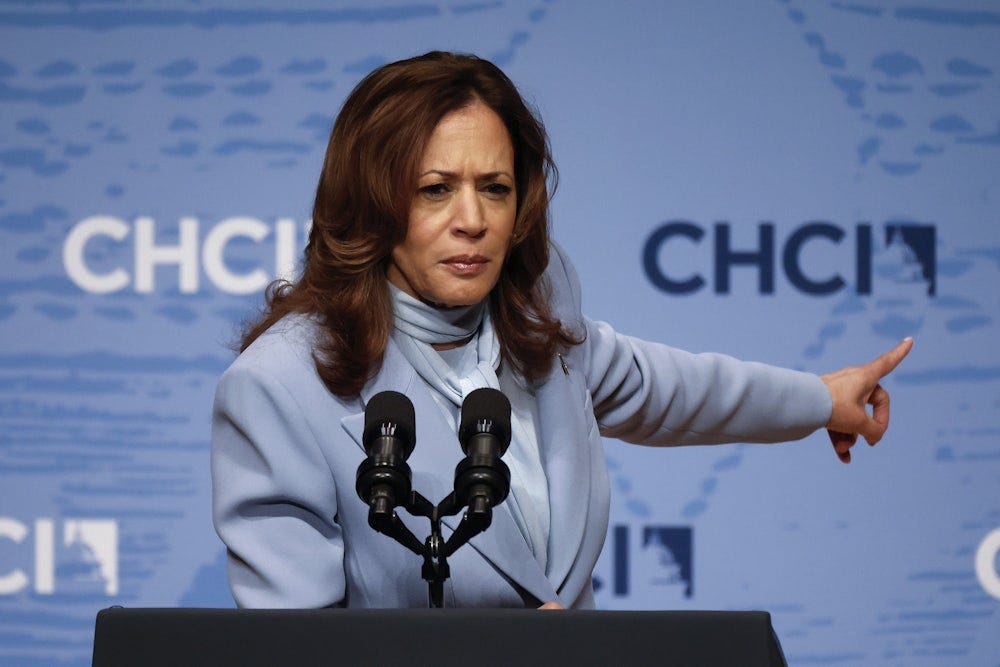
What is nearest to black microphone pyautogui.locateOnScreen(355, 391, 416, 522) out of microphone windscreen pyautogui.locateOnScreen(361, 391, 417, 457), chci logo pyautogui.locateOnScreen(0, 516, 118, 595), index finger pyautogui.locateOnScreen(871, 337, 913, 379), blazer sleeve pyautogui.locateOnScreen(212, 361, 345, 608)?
microphone windscreen pyautogui.locateOnScreen(361, 391, 417, 457)

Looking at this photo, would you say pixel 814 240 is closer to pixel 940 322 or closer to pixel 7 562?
pixel 940 322

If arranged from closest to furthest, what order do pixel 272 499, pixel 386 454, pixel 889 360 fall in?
pixel 386 454 → pixel 272 499 → pixel 889 360

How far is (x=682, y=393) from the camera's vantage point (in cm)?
213

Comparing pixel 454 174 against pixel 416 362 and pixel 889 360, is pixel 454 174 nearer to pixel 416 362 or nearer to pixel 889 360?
pixel 416 362

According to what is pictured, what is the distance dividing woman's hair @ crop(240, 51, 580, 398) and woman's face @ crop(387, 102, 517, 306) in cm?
2

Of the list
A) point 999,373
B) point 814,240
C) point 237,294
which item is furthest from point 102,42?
point 999,373

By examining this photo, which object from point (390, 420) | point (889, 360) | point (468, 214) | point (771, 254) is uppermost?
point (771, 254)

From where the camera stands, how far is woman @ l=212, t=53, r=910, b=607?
1.55 m

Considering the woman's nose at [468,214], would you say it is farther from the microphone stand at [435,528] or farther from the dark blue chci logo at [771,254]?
the dark blue chci logo at [771,254]

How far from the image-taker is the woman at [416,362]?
155 cm

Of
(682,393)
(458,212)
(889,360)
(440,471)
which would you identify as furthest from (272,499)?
(889,360)

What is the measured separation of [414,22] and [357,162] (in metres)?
1.34

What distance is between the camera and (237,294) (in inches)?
117

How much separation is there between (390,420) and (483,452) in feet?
0.31
